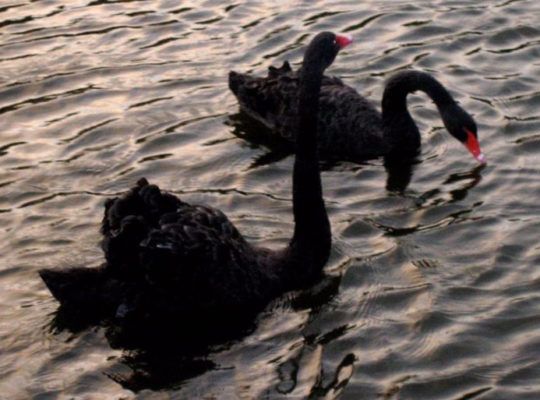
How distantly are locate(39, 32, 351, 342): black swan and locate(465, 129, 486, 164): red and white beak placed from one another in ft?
6.31

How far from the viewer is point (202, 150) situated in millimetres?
9258

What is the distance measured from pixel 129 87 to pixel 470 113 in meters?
2.66

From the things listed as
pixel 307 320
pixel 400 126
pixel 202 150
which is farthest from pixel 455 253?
pixel 202 150

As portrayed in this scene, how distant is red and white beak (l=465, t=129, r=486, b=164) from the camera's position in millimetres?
8805

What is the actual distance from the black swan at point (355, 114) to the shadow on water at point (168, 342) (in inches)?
88.6

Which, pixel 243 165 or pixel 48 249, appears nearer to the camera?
pixel 48 249

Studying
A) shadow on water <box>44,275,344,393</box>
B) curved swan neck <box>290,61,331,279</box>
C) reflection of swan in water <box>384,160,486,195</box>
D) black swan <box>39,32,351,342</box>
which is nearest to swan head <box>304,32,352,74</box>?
black swan <box>39,32,351,342</box>

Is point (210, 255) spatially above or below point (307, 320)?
above

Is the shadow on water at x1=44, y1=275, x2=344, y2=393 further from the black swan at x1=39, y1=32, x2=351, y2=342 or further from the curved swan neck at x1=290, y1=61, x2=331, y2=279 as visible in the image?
the curved swan neck at x1=290, y1=61, x2=331, y2=279

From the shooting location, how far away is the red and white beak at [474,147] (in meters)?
8.80

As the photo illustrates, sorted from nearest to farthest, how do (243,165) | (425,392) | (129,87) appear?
(425,392), (243,165), (129,87)

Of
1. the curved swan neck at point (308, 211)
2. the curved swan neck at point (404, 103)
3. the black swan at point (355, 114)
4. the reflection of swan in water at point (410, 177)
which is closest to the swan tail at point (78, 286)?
the curved swan neck at point (308, 211)

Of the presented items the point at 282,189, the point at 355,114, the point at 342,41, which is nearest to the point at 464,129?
the point at 355,114

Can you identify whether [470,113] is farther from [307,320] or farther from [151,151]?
[307,320]
